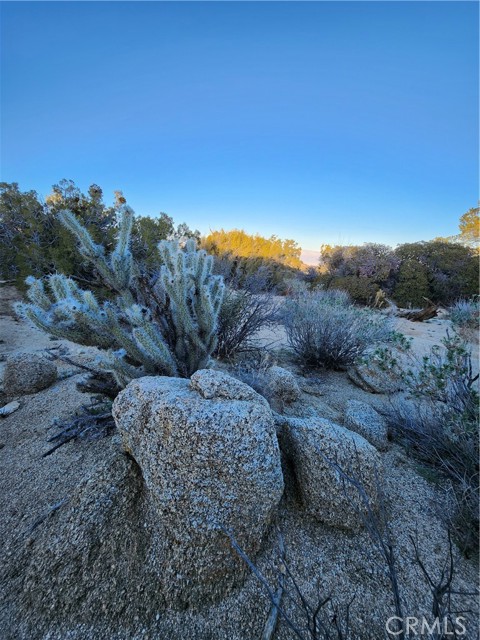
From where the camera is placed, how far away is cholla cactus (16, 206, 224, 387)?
184 cm

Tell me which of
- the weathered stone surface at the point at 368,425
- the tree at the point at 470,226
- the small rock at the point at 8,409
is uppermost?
the tree at the point at 470,226

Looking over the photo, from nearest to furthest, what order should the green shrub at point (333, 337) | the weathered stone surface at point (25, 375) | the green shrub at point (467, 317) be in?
1. the weathered stone surface at point (25, 375)
2. the green shrub at point (333, 337)
3. the green shrub at point (467, 317)

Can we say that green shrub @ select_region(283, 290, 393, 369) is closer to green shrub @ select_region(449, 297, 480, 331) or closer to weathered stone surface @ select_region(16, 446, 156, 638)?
weathered stone surface @ select_region(16, 446, 156, 638)

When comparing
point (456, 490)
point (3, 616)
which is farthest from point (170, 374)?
point (456, 490)

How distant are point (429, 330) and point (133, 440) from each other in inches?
311

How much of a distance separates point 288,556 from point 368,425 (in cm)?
Result: 103

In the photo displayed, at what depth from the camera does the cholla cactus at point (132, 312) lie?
184 cm

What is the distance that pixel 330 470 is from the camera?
1.27m

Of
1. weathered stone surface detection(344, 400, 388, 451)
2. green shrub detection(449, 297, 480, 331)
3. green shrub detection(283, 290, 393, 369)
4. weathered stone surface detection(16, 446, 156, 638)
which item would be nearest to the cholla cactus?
weathered stone surface detection(16, 446, 156, 638)

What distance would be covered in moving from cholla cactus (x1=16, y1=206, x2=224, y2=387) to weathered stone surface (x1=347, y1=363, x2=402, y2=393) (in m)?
1.78

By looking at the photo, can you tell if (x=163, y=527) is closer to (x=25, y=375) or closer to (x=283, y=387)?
(x=283, y=387)

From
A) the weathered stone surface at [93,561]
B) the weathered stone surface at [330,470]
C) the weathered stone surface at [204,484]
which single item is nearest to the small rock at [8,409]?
the weathered stone surface at [93,561]

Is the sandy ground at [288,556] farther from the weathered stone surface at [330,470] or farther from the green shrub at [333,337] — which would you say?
the green shrub at [333,337]

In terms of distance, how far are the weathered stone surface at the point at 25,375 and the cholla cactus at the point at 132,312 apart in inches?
38.5
